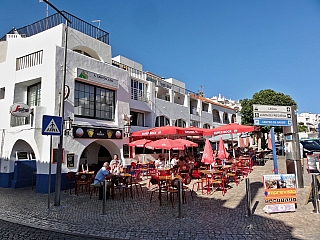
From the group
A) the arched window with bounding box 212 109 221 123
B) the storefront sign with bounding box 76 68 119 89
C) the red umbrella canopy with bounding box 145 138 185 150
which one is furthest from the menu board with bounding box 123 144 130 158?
the arched window with bounding box 212 109 221 123

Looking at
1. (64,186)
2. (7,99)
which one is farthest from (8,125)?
(64,186)

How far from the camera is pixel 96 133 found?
13758 millimetres

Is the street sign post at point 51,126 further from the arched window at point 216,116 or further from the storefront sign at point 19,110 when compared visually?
the arched window at point 216,116

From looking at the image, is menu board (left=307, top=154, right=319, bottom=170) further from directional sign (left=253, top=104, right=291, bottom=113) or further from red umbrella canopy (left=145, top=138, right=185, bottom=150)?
red umbrella canopy (left=145, top=138, right=185, bottom=150)

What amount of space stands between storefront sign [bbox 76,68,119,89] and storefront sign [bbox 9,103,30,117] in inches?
121

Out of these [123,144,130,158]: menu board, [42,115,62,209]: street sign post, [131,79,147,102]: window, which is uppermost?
[131,79,147,102]: window

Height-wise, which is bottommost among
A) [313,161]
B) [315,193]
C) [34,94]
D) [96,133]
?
[315,193]

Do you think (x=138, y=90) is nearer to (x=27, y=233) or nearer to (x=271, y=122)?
(x=271, y=122)

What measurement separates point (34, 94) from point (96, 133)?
170 inches

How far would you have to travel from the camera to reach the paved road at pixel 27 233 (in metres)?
5.91

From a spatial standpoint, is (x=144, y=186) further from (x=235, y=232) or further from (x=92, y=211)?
(x=235, y=232)

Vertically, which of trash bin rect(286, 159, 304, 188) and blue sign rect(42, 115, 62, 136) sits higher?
blue sign rect(42, 115, 62, 136)

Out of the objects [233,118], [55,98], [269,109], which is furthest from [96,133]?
[233,118]

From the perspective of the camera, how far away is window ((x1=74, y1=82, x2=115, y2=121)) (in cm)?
1374
